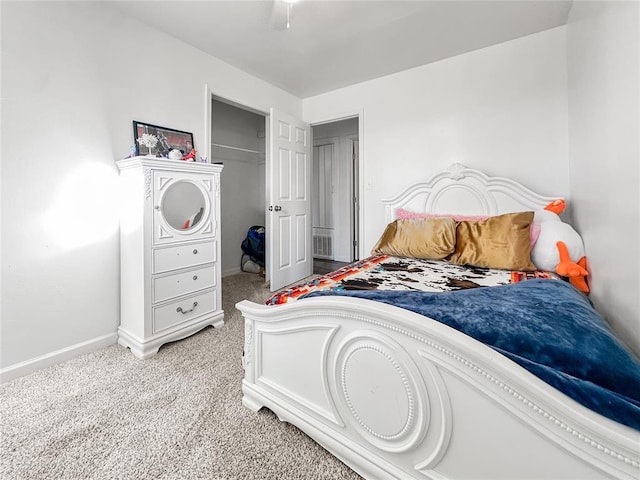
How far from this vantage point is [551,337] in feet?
2.50

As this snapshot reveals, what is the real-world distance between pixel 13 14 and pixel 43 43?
0.16 meters

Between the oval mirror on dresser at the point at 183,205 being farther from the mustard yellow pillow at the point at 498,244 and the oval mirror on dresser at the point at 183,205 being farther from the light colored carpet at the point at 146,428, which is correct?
the mustard yellow pillow at the point at 498,244

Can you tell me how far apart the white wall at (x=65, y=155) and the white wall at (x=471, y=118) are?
2237mm

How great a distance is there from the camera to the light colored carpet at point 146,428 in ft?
3.67

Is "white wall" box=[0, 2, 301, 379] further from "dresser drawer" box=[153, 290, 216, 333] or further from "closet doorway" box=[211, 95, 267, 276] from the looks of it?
"closet doorway" box=[211, 95, 267, 276]

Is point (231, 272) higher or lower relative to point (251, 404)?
higher

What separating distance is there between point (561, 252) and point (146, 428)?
2.52 m

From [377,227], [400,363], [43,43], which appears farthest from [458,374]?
[43,43]

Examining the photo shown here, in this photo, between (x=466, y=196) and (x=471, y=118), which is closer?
(x=466, y=196)

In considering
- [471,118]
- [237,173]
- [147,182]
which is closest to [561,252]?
[471,118]

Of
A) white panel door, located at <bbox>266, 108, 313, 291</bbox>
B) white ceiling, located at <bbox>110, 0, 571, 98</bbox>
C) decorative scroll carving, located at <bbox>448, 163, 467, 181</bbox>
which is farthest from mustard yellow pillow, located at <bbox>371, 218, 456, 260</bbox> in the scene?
white ceiling, located at <bbox>110, 0, 571, 98</bbox>

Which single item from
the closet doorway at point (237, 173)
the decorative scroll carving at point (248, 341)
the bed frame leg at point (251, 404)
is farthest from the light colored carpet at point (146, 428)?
the closet doorway at point (237, 173)

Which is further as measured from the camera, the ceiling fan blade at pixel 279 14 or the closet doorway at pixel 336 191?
the closet doorway at pixel 336 191

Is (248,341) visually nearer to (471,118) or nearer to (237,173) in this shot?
(471,118)
